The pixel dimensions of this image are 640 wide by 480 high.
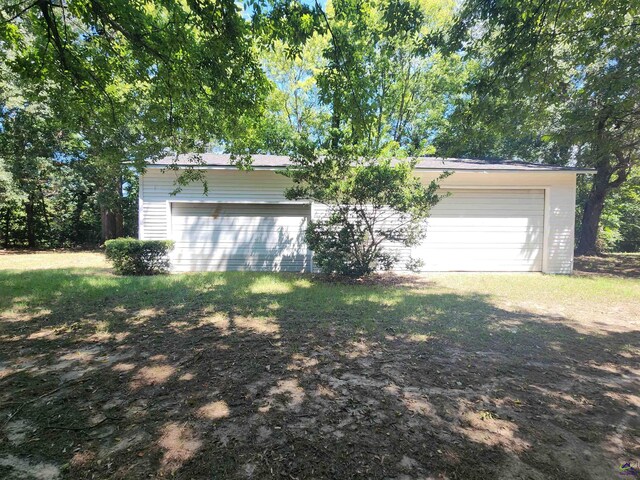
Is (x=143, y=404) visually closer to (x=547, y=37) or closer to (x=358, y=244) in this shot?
(x=358, y=244)

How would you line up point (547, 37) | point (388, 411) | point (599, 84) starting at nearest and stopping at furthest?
point (388, 411) < point (547, 37) < point (599, 84)

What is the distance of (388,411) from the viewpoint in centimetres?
250

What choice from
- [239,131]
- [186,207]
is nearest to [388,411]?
[239,131]

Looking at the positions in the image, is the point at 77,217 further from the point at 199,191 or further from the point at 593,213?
the point at 593,213

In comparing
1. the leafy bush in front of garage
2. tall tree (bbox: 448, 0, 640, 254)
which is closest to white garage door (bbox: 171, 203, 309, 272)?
the leafy bush in front of garage

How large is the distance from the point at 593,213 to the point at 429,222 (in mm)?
9478

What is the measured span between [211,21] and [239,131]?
2134mm

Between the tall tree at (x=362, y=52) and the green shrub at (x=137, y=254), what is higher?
the tall tree at (x=362, y=52)

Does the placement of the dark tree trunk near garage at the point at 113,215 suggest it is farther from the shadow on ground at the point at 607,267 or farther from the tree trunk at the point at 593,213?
the tree trunk at the point at 593,213

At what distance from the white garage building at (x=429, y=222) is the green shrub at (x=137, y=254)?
85 cm

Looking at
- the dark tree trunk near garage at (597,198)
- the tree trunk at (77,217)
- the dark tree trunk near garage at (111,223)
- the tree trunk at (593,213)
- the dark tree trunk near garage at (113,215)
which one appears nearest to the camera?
the dark tree trunk near garage at (597,198)

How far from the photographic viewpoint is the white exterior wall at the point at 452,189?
9.27 metres

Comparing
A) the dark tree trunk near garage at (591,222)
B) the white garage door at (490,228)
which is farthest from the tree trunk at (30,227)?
the dark tree trunk near garage at (591,222)

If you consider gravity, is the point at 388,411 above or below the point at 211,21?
below
